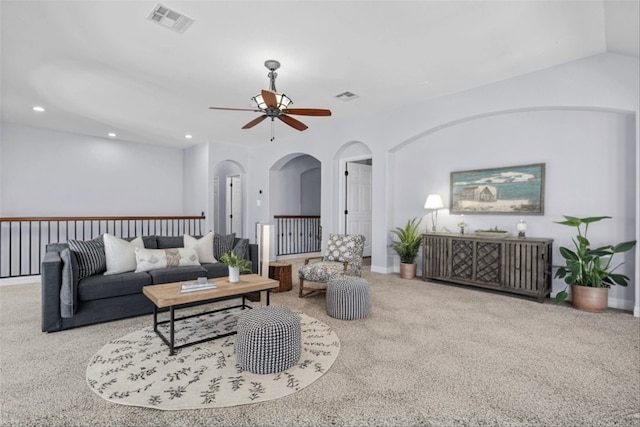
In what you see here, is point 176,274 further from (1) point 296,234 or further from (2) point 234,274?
(1) point 296,234

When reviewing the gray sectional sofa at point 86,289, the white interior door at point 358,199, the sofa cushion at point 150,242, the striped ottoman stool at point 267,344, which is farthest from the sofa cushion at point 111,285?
the white interior door at point 358,199

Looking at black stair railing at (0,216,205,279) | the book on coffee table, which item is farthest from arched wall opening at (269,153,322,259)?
the book on coffee table

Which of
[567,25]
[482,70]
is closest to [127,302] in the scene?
[482,70]

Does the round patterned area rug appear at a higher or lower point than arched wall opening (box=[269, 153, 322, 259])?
lower

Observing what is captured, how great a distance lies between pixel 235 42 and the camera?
327 cm

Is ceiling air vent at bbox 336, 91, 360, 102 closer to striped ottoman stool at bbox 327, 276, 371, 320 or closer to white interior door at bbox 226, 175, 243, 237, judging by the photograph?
striped ottoman stool at bbox 327, 276, 371, 320

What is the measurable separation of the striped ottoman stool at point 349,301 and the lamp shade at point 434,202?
2.24 m

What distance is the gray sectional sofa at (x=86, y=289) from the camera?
3.02 m

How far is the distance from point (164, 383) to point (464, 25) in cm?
381

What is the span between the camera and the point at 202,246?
4.41 meters

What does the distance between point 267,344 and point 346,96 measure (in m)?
3.86

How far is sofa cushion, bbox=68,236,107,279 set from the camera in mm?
3400

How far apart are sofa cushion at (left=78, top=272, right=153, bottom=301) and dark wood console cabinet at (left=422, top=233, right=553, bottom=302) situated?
393cm

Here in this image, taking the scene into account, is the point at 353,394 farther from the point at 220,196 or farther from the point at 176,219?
the point at 220,196
